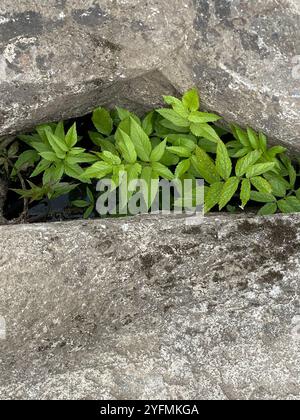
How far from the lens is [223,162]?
10.3ft

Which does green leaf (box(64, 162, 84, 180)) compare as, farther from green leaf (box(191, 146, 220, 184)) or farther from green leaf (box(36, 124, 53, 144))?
green leaf (box(191, 146, 220, 184))

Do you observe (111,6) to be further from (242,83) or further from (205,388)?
(205,388)

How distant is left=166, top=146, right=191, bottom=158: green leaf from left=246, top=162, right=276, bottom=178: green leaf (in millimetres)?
360

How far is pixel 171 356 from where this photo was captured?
8.50ft

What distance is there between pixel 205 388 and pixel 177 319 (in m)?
0.32

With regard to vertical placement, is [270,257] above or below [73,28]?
below

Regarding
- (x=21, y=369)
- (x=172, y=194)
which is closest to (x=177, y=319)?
(x=21, y=369)

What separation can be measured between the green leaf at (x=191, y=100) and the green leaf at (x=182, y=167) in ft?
1.14

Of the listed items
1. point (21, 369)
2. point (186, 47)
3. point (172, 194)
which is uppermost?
point (186, 47)

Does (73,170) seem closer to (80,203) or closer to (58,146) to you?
(58,146)

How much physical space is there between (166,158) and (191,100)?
1.61 ft

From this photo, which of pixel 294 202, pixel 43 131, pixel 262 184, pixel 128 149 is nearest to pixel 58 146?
pixel 43 131

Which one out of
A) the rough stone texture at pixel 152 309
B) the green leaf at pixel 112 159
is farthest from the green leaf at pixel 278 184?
the green leaf at pixel 112 159

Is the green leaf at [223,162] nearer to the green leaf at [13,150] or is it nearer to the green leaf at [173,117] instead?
the green leaf at [173,117]
